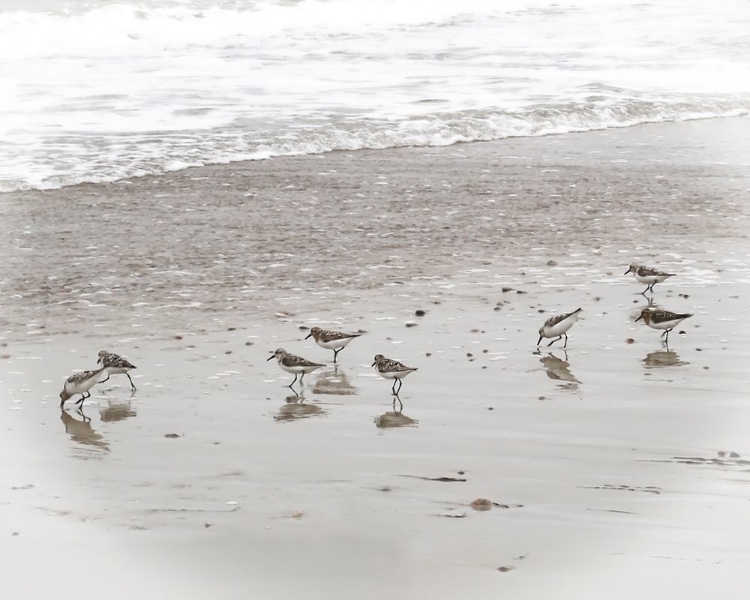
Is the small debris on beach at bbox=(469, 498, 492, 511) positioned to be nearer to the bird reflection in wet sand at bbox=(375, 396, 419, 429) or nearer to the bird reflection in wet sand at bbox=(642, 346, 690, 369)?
the bird reflection in wet sand at bbox=(375, 396, 419, 429)

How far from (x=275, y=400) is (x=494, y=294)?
2.78 metres

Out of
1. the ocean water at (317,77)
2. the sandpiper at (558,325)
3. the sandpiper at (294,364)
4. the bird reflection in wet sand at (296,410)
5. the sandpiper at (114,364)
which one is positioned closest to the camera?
the bird reflection in wet sand at (296,410)

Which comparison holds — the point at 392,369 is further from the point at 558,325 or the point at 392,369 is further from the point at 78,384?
the point at 78,384

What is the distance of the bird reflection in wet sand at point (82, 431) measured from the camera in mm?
5613

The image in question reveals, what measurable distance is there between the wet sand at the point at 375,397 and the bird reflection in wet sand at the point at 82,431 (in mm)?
21

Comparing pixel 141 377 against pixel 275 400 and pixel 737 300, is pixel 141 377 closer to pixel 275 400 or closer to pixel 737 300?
pixel 275 400

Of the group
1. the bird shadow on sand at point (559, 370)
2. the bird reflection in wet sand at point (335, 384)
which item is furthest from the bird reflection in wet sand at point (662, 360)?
the bird reflection in wet sand at point (335, 384)

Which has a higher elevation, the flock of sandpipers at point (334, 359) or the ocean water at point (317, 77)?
the ocean water at point (317, 77)

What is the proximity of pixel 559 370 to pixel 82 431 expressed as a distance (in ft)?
9.60

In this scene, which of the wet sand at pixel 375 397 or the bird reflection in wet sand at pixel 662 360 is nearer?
the wet sand at pixel 375 397

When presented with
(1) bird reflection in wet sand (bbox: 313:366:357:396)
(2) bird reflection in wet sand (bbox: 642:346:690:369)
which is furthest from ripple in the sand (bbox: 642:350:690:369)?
(1) bird reflection in wet sand (bbox: 313:366:357:396)

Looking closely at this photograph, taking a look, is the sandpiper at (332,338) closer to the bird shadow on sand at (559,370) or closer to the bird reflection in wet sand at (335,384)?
the bird reflection in wet sand at (335,384)

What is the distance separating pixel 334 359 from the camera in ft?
23.3

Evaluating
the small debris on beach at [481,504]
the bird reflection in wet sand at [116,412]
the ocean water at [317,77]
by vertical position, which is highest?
the ocean water at [317,77]
